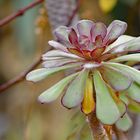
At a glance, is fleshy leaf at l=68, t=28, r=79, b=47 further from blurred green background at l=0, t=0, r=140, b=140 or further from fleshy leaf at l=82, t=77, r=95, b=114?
blurred green background at l=0, t=0, r=140, b=140

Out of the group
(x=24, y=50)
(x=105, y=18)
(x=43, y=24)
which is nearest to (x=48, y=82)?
(x=24, y=50)

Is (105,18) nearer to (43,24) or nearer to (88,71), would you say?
(43,24)

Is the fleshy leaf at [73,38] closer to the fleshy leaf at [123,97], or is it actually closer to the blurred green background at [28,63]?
the fleshy leaf at [123,97]

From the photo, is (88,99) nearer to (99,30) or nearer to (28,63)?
(99,30)

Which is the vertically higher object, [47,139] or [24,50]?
[24,50]

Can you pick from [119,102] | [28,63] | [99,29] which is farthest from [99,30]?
[28,63]

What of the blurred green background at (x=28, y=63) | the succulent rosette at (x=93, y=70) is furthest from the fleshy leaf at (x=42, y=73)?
the blurred green background at (x=28, y=63)

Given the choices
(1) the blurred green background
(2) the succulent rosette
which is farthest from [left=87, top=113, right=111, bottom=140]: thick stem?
(1) the blurred green background
